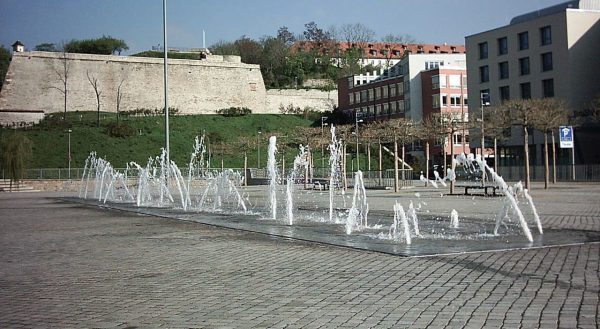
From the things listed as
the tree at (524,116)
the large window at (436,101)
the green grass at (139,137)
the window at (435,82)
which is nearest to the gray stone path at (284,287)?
the tree at (524,116)

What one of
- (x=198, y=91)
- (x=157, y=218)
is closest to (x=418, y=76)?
(x=198, y=91)

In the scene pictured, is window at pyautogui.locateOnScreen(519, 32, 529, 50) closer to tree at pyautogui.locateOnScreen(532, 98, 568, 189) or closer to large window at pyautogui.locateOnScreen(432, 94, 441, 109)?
large window at pyautogui.locateOnScreen(432, 94, 441, 109)

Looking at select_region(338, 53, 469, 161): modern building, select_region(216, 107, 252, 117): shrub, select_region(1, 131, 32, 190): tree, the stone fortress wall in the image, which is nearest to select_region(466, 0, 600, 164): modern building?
select_region(338, 53, 469, 161): modern building

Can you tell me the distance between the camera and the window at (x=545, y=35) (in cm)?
5431

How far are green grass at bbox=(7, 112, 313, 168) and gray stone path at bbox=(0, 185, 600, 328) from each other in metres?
48.8

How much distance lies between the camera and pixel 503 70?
5888cm

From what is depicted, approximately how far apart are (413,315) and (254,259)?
13.8ft

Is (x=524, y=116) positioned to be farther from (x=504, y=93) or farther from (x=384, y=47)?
(x=384, y=47)

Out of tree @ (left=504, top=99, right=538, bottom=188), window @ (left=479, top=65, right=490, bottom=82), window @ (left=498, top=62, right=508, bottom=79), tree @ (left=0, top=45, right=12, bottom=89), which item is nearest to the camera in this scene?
tree @ (left=504, top=99, right=538, bottom=188)

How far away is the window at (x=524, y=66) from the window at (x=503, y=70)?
5.16ft

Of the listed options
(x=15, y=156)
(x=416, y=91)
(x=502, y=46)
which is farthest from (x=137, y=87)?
(x=502, y=46)

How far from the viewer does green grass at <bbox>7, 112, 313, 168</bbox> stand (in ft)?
212

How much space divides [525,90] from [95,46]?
220ft

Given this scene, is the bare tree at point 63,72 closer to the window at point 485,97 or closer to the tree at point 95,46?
the tree at point 95,46
